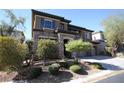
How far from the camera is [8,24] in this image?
71.6ft

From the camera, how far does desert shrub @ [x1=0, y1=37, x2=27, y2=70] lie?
10.5m

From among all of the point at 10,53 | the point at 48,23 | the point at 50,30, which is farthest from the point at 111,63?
the point at 10,53

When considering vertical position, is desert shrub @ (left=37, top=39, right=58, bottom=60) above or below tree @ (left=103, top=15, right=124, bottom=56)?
below

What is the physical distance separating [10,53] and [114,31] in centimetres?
1672

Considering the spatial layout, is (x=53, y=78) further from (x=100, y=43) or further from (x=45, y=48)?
(x=100, y=43)

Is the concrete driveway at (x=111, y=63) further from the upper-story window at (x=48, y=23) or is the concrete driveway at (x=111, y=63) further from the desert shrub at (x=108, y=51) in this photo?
the desert shrub at (x=108, y=51)

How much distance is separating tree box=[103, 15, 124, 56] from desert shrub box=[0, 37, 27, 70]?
48.9ft

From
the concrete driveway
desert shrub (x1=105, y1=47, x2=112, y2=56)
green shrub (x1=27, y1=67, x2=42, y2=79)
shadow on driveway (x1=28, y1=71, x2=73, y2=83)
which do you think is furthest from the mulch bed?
desert shrub (x1=105, y1=47, x2=112, y2=56)

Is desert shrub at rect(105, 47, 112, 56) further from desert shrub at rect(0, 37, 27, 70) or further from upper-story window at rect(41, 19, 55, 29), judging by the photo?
desert shrub at rect(0, 37, 27, 70)

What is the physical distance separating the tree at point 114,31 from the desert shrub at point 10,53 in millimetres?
14899

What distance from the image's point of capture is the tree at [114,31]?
23.0m

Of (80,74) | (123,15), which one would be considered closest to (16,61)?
(80,74)

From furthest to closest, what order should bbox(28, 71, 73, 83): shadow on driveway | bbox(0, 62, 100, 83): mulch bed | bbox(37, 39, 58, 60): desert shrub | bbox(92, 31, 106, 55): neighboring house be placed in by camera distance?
bbox(92, 31, 106, 55): neighboring house → bbox(37, 39, 58, 60): desert shrub → bbox(0, 62, 100, 83): mulch bed → bbox(28, 71, 73, 83): shadow on driveway

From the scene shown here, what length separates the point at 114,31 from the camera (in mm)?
23703
